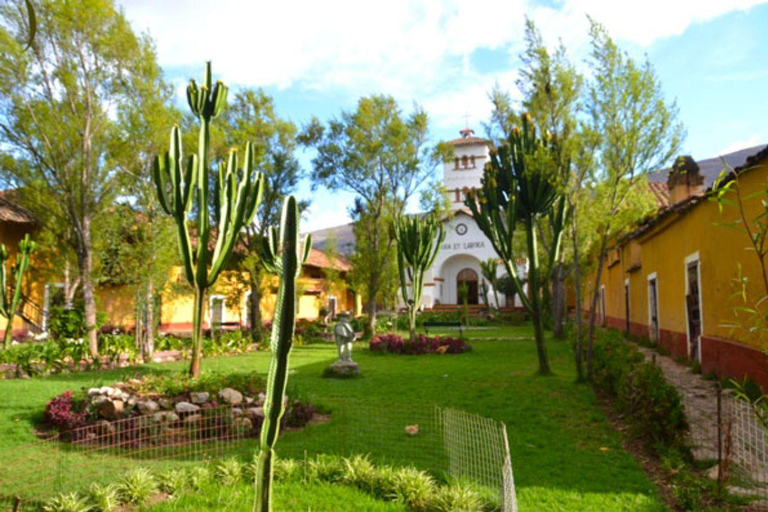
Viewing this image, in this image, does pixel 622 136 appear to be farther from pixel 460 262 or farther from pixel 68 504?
pixel 460 262

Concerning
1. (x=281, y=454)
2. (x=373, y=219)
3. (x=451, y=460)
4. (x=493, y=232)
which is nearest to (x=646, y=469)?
(x=451, y=460)

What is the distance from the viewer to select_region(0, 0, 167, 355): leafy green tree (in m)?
13.3

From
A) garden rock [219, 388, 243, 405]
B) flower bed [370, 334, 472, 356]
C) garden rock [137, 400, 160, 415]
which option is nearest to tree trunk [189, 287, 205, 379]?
garden rock [219, 388, 243, 405]

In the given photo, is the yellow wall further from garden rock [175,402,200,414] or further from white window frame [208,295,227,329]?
white window frame [208,295,227,329]

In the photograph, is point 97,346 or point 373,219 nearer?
point 97,346

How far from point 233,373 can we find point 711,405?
23.7 ft

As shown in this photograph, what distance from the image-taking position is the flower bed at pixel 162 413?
21.8 feet

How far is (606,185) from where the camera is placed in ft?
32.1

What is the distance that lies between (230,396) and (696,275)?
31.1 feet

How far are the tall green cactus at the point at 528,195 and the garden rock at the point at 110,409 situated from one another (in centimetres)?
769

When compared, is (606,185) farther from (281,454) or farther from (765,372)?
(281,454)

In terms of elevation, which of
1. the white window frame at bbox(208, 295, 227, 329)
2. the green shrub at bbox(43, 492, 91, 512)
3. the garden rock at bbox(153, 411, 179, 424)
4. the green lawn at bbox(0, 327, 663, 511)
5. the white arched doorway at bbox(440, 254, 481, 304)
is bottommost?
the green lawn at bbox(0, 327, 663, 511)

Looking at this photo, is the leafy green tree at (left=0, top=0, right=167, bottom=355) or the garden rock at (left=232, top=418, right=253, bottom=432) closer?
the garden rock at (left=232, top=418, right=253, bottom=432)

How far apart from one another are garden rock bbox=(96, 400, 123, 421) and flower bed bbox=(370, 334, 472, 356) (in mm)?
10861
